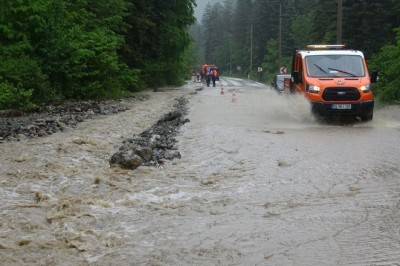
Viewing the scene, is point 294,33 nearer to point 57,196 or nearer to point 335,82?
point 335,82

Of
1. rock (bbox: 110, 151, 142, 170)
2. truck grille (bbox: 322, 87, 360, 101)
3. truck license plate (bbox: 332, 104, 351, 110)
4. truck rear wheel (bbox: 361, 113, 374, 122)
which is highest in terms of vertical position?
truck grille (bbox: 322, 87, 360, 101)

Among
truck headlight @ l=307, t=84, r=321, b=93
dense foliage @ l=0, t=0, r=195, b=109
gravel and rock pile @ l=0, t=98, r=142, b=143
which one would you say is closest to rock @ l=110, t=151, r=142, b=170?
gravel and rock pile @ l=0, t=98, r=142, b=143

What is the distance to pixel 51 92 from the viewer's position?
2197 centimetres

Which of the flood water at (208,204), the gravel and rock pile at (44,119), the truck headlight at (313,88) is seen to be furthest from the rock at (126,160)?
the truck headlight at (313,88)

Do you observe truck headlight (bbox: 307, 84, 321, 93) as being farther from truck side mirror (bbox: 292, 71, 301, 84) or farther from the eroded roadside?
the eroded roadside

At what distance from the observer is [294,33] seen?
83.2 metres

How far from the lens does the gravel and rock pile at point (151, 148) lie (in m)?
9.43

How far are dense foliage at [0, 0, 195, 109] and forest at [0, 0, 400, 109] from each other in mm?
40

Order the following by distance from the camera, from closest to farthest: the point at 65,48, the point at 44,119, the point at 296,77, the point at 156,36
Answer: the point at 44,119, the point at 296,77, the point at 65,48, the point at 156,36

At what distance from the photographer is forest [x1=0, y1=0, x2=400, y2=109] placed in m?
21.0

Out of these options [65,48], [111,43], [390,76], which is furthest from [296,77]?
[111,43]

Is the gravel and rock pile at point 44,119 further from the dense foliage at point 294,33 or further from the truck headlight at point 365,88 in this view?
the dense foliage at point 294,33

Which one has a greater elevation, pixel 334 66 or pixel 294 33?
pixel 294 33

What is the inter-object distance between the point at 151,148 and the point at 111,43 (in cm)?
1625
